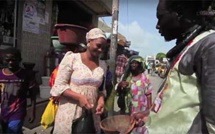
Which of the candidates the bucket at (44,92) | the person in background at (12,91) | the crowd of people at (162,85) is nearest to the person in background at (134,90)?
the crowd of people at (162,85)

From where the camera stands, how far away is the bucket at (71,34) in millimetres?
3457

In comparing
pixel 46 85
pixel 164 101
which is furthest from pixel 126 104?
pixel 164 101

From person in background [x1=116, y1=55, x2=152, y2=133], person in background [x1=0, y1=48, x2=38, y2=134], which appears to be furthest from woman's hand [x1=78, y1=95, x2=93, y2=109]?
person in background [x1=116, y1=55, x2=152, y2=133]

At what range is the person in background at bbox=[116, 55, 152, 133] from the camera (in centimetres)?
432

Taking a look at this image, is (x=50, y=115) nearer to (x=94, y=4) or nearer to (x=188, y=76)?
(x=188, y=76)

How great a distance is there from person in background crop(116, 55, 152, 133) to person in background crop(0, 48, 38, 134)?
5.27ft

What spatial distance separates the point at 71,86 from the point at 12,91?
1.20 metres

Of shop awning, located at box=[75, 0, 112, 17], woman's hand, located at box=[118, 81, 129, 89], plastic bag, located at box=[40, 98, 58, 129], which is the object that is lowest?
plastic bag, located at box=[40, 98, 58, 129]

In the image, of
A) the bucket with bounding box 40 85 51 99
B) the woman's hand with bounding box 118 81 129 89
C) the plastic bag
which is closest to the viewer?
the plastic bag

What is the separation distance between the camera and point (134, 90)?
14.3 feet

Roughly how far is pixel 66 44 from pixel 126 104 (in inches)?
58.6

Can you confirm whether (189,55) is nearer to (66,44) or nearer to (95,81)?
(95,81)

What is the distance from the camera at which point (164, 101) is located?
1.17 m

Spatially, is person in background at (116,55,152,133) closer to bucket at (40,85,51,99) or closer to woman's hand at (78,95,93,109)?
woman's hand at (78,95,93,109)
